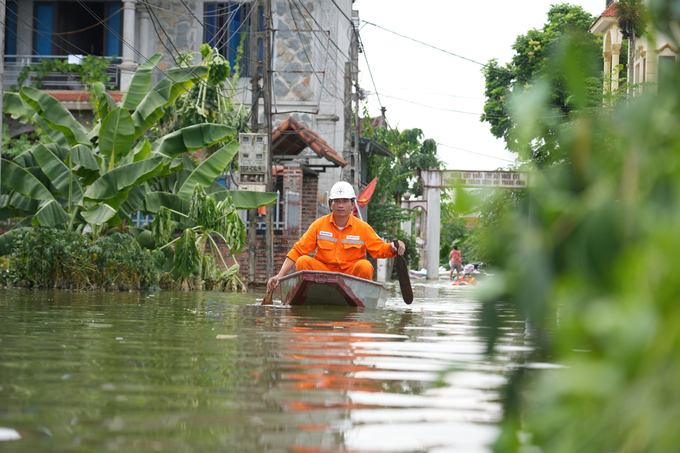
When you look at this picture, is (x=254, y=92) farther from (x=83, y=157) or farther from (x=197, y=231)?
(x=83, y=157)

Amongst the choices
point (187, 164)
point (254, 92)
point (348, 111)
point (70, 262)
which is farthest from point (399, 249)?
point (348, 111)

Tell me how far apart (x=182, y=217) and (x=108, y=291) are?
316 cm

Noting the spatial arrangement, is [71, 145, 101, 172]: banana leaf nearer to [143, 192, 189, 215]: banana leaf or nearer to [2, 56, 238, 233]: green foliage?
[2, 56, 238, 233]: green foliage

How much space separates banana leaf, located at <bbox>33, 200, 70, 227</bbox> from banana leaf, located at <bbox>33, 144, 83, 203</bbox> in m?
0.45

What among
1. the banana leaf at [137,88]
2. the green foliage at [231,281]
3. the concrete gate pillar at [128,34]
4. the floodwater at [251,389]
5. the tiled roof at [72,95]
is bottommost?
the green foliage at [231,281]

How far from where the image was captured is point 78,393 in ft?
9.77

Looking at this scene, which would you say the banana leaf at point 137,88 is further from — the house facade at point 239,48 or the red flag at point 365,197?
the red flag at point 365,197

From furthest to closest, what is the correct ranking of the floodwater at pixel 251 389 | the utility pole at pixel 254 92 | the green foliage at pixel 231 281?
the utility pole at pixel 254 92, the green foliage at pixel 231 281, the floodwater at pixel 251 389

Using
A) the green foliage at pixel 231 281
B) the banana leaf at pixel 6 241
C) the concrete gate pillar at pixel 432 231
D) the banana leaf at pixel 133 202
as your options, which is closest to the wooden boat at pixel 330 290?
the green foliage at pixel 231 281

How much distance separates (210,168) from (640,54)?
30.4ft

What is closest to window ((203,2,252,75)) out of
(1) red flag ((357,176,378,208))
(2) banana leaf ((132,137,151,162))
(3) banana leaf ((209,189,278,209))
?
(1) red flag ((357,176,378,208))

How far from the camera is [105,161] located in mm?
16016

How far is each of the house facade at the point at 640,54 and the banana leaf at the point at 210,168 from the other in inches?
311

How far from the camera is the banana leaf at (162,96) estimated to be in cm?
1576
